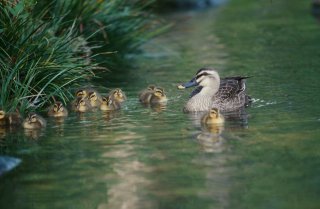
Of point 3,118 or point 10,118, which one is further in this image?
point 10,118

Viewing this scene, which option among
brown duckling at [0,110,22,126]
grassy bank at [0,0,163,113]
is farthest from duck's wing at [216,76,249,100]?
brown duckling at [0,110,22,126]

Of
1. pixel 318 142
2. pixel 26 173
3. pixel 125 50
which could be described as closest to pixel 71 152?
pixel 26 173

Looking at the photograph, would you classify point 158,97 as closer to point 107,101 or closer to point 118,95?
point 118,95

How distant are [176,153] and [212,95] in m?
3.42

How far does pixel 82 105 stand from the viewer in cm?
1403

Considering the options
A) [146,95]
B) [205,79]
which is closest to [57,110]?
[146,95]

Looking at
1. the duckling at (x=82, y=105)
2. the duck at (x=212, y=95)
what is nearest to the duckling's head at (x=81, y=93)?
the duckling at (x=82, y=105)

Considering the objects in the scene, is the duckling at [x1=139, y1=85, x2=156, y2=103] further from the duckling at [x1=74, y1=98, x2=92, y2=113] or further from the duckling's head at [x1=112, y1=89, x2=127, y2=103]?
the duckling at [x1=74, y1=98, x2=92, y2=113]

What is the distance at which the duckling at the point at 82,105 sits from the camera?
45.9ft

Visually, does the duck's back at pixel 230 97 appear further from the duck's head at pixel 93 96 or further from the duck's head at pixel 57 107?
the duck's head at pixel 57 107

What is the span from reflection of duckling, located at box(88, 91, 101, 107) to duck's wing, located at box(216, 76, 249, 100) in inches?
66.8

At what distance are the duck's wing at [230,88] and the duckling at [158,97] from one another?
87 centimetres

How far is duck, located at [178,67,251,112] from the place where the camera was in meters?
14.2

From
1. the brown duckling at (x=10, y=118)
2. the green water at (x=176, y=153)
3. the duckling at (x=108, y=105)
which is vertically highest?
the duckling at (x=108, y=105)
